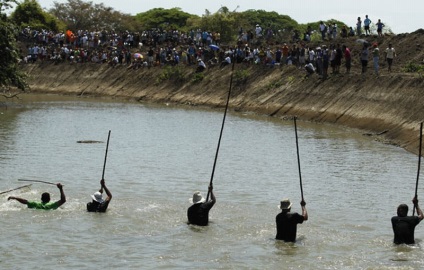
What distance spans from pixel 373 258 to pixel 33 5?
79.6 metres

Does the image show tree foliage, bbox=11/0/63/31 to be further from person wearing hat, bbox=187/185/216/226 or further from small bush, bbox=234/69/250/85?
person wearing hat, bbox=187/185/216/226

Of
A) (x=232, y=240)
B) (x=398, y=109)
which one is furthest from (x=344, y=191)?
(x=398, y=109)

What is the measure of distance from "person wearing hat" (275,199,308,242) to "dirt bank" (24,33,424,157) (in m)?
17.6

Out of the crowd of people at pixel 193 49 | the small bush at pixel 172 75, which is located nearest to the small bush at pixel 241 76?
the crowd of people at pixel 193 49

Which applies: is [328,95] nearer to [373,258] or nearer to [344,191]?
[344,191]

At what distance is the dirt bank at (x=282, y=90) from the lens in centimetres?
4406

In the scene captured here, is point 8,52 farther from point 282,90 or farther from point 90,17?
point 90,17

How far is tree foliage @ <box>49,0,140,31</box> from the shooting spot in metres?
103

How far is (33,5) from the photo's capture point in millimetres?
94625

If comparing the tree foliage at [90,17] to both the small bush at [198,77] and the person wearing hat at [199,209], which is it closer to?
the small bush at [198,77]

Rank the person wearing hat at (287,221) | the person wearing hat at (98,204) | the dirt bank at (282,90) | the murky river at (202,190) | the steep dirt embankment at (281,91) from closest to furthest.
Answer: the murky river at (202,190) → the person wearing hat at (287,221) → the person wearing hat at (98,204) → the steep dirt embankment at (281,91) → the dirt bank at (282,90)

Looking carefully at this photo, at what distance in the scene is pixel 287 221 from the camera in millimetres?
Result: 20172

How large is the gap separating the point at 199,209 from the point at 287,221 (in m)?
2.55

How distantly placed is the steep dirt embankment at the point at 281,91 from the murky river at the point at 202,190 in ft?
5.73
